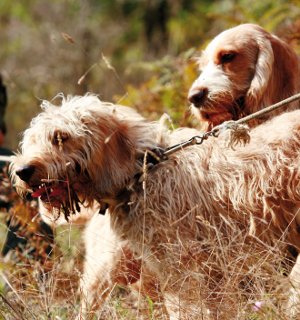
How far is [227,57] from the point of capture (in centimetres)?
469

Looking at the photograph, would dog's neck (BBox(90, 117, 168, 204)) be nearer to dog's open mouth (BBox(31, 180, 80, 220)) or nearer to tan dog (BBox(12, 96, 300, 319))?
tan dog (BBox(12, 96, 300, 319))

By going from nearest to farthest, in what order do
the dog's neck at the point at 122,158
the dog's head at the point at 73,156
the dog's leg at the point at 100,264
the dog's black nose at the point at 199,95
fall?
the dog's head at the point at 73,156 → the dog's neck at the point at 122,158 → the dog's leg at the point at 100,264 → the dog's black nose at the point at 199,95

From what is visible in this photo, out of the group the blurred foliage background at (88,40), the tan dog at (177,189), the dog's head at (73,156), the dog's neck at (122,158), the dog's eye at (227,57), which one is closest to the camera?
the tan dog at (177,189)

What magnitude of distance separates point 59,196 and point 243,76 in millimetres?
1533

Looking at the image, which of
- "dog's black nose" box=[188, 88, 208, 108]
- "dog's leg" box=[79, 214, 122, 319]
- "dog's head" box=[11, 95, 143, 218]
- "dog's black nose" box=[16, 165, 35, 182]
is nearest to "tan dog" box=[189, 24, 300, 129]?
"dog's black nose" box=[188, 88, 208, 108]

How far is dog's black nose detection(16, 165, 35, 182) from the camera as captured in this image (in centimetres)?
382

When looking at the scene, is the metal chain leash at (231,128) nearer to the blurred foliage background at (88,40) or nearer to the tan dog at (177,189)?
the tan dog at (177,189)

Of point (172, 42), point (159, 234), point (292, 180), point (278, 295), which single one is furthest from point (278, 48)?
point (172, 42)

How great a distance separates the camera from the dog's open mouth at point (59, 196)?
12.8 feet

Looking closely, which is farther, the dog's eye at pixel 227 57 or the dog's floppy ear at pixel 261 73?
the dog's eye at pixel 227 57

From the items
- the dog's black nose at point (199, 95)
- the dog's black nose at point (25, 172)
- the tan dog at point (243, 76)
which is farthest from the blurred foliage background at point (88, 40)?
the dog's black nose at point (25, 172)

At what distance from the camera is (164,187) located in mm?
4098

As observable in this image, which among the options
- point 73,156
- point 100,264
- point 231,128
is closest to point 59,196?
point 73,156

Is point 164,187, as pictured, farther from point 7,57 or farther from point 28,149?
point 7,57
